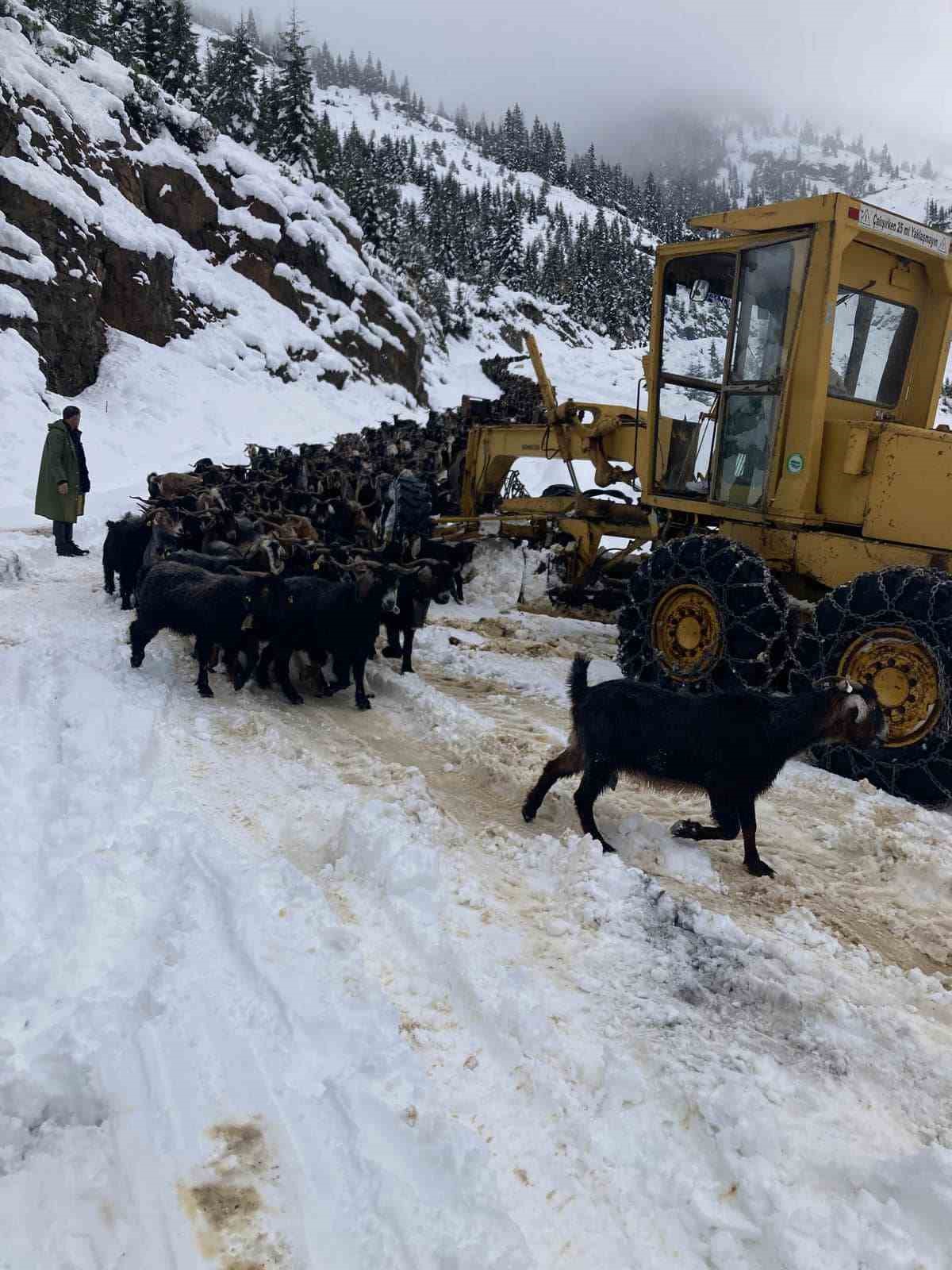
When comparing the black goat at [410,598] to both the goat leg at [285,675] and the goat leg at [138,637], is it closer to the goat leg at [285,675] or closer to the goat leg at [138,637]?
the goat leg at [285,675]

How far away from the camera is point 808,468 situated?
22.6 feet

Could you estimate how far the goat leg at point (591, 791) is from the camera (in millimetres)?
5062

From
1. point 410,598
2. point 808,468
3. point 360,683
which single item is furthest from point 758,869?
point 410,598

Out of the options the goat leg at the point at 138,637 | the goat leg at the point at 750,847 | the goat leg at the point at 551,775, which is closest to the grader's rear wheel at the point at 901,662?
the goat leg at the point at 750,847

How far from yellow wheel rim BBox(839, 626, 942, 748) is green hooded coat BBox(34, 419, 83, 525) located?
10419 mm

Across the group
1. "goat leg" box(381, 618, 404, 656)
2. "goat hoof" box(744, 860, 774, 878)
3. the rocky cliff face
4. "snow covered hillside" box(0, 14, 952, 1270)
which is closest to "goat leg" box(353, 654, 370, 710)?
"snow covered hillside" box(0, 14, 952, 1270)

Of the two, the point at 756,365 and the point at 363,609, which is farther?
the point at 363,609

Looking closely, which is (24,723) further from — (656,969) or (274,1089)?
(656,969)

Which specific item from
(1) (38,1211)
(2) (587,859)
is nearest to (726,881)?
(2) (587,859)

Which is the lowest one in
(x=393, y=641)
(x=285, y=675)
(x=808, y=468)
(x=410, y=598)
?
(x=285, y=675)

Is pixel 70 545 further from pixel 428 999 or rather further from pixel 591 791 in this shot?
pixel 428 999

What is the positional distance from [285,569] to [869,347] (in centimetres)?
547

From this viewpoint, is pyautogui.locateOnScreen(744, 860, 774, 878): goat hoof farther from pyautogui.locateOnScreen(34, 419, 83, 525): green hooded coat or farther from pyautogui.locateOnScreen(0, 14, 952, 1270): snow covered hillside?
pyautogui.locateOnScreen(34, 419, 83, 525): green hooded coat

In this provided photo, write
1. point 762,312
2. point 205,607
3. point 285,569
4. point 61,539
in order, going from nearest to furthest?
point 762,312 < point 205,607 < point 285,569 < point 61,539
